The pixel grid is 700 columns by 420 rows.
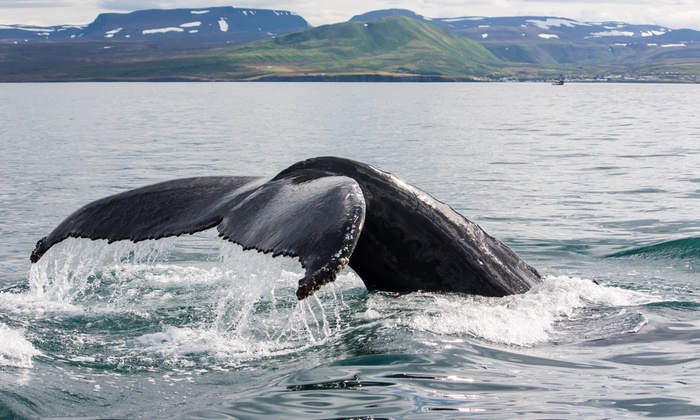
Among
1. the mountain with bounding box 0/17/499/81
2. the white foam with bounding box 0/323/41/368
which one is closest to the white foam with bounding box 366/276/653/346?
the white foam with bounding box 0/323/41/368

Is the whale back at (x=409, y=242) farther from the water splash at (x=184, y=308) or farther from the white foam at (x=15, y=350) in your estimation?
the white foam at (x=15, y=350)

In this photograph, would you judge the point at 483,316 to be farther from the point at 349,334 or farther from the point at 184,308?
the point at 184,308

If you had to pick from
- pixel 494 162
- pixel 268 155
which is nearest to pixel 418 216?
pixel 494 162

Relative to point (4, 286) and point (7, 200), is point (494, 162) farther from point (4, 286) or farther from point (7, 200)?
point (4, 286)

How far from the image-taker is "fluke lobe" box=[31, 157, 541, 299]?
430 centimetres

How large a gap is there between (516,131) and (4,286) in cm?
2969

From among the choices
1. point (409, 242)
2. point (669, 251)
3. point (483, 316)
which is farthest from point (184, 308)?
point (669, 251)

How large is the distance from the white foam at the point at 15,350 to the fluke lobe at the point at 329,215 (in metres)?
0.61

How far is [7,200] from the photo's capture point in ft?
49.0

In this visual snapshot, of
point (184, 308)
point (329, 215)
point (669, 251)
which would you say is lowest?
point (669, 251)

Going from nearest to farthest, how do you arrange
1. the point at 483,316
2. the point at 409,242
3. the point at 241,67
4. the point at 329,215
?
the point at 329,215 < the point at 409,242 < the point at 483,316 < the point at 241,67

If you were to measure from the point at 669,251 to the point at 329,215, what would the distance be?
23.2ft

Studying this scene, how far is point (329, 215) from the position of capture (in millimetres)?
3986

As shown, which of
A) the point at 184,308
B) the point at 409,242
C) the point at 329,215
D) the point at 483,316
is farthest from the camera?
the point at 184,308
